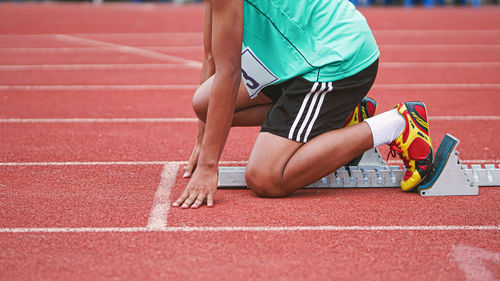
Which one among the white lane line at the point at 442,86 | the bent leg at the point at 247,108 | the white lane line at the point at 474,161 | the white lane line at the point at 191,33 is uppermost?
the bent leg at the point at 247,108

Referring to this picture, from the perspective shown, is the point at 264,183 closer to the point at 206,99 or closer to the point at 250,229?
the point at 250,229

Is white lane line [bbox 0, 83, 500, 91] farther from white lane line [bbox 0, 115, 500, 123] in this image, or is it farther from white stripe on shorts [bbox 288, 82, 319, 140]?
white stripe on shorts [bbox 288, 82, 319, 140]

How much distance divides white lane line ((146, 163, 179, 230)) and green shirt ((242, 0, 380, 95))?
0.86 metres

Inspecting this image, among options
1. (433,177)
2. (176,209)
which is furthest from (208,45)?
(433,177)

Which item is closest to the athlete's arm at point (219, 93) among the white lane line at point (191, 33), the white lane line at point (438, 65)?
the white lane line at point (438, 65)

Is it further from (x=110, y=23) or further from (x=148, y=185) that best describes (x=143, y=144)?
Answer: (x=110, y=23)

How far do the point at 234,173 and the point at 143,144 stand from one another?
1.29 meters

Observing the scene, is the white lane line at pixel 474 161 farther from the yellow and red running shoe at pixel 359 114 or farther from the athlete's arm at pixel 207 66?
the athlete's arm at pixel 207 66

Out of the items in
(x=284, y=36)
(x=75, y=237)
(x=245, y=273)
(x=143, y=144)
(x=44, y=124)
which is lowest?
(x=44, y=124)

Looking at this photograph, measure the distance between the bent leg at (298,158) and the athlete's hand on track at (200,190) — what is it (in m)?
0.26

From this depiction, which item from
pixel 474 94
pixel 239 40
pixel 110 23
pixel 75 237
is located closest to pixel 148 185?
pixel 75 237

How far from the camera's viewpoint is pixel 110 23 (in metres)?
15.8

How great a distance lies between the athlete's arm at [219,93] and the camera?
2.98 metres

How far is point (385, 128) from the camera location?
11.3 ft
